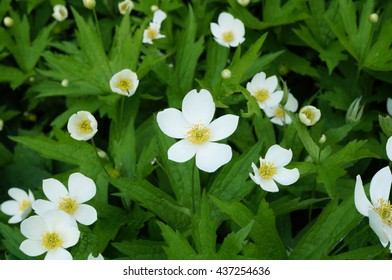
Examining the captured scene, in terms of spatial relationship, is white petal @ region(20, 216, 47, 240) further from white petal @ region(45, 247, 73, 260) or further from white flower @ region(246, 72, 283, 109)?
white flower @ region(246, 72, 283, 109)

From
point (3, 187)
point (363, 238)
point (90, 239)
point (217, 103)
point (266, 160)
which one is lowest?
point (3, 187)

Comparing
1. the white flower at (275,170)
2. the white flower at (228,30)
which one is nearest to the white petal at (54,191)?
the white flower at (275,170)

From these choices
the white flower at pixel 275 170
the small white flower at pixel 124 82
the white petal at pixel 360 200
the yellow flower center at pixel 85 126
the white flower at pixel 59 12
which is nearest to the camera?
the white petal at pixel 360 200

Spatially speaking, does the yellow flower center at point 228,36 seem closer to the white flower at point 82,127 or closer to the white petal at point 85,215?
the white flower at point 82,127

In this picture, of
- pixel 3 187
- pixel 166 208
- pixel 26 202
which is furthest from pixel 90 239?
pixel 3 187

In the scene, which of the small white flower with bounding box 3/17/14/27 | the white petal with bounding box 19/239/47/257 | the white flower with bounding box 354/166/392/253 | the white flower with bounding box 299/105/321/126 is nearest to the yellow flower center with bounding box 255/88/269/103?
the white flower with bounding box 299/105/321/126

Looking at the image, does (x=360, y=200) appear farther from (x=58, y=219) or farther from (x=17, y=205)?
(x=17, y=205)
